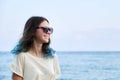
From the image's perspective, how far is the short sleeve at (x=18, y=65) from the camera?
221 cm

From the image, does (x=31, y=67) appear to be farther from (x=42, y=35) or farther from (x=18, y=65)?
(x=42, y=35)

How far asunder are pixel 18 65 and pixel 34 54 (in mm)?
99

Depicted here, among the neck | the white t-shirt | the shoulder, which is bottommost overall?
the white t-shirt

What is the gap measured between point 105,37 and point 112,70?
11.5 ft

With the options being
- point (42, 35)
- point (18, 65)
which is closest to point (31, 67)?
point (18, 65)

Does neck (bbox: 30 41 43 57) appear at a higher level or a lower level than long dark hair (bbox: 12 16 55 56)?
lower

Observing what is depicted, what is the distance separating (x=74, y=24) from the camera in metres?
Answer: 17.2

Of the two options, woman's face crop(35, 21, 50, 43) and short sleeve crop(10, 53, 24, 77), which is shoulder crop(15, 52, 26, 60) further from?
woman's face crop(35, 21, 50, 43)

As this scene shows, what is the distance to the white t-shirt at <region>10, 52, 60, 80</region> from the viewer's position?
7.25 ft

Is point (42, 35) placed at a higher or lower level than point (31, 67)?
higher

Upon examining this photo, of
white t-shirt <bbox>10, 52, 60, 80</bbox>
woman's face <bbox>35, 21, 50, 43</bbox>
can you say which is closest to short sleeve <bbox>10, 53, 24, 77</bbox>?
white t-shirt <bbox>10, 52, 60, 80</bbox>

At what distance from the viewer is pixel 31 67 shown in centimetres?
222

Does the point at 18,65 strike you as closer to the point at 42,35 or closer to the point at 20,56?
the point at 20,56

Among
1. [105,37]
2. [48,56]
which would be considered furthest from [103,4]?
[48,56]
